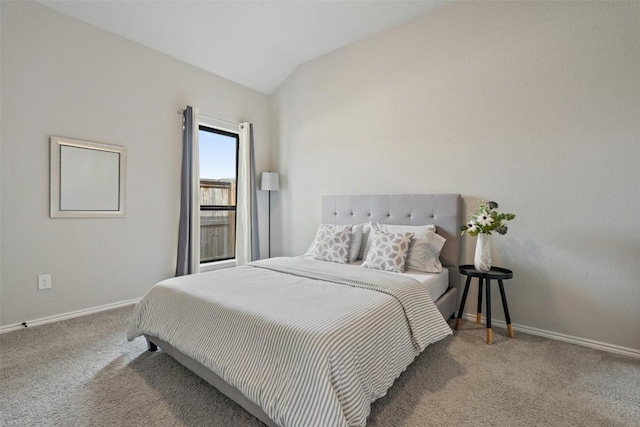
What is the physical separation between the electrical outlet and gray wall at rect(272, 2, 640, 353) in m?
3.24

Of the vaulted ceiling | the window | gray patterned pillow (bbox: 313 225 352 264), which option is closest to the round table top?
gray patterned pillow (bbox: 313 225 352 264)

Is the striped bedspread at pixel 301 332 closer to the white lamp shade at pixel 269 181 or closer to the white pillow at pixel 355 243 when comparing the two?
the white pillow at pixel 355 243

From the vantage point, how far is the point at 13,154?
244 cm

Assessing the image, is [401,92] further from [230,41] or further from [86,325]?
[86,325]

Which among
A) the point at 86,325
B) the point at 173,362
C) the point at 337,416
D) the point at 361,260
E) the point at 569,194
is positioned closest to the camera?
the point at 337,416

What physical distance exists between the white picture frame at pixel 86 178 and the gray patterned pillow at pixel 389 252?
2.64 metres

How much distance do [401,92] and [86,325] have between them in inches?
150

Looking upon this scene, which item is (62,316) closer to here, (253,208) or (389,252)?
(253,208)

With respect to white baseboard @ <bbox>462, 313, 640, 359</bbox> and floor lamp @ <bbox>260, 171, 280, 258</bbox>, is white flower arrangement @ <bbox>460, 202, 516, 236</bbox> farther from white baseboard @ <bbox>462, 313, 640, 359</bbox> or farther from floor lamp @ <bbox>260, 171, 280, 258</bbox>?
floor lamp @ <bbox>260, 171, 280, 258</bbox>

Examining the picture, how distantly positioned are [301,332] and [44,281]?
8.98 feet

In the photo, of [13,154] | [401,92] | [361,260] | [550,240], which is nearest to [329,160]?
[401,92]

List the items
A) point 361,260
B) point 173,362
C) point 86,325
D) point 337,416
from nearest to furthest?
1. point 337,416
2. point 173,362
3. point 86,325
4. point 361,260

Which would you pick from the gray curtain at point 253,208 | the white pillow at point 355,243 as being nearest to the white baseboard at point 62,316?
the gray curtain at point 253,208

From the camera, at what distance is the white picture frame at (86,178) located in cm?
266
